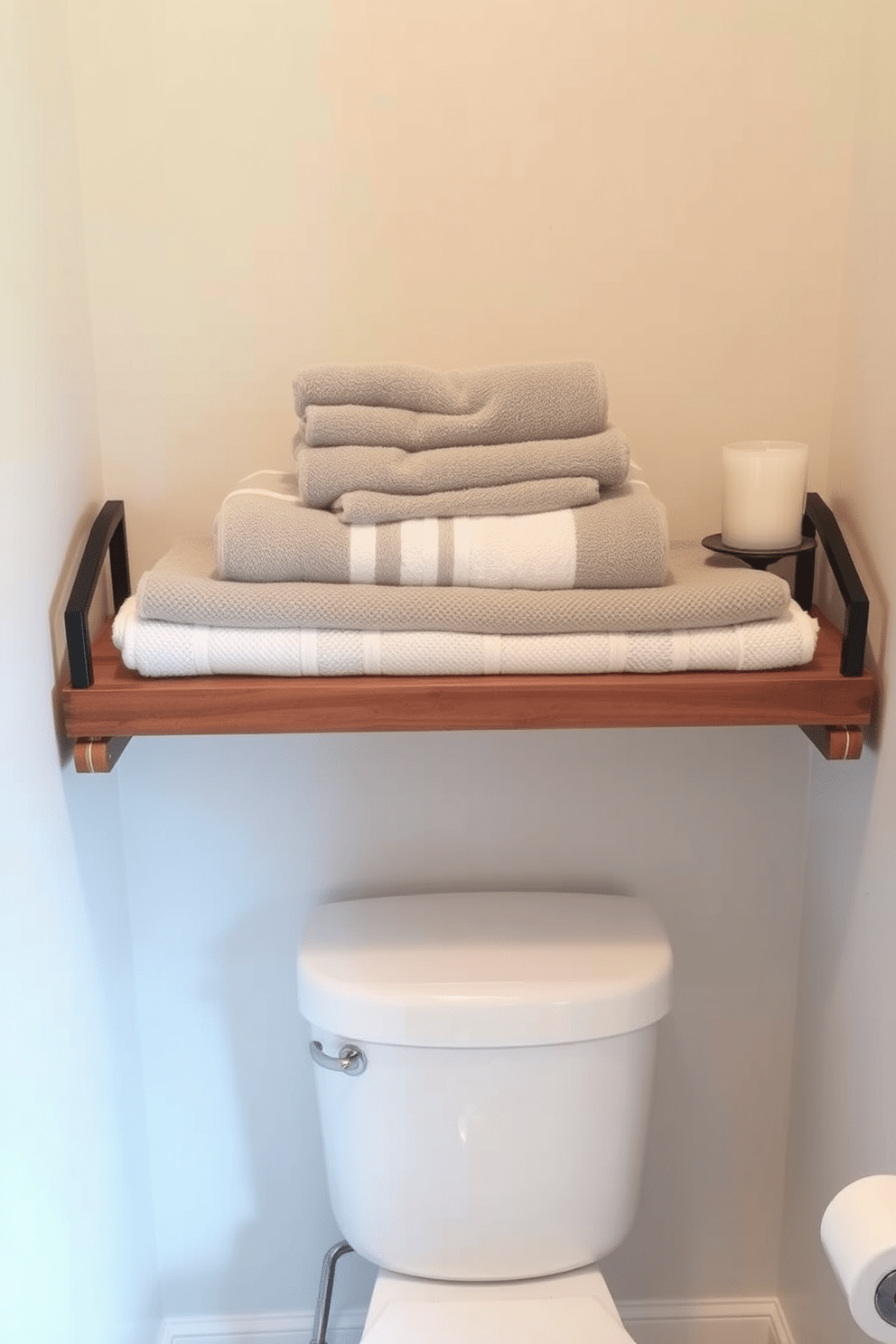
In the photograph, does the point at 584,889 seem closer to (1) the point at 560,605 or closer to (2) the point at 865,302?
(1) the point at 560,605

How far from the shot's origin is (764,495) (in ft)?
3.83

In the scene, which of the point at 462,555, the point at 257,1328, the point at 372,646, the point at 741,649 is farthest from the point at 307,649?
the point at 257,1328

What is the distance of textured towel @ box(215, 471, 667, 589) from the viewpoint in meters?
1.08

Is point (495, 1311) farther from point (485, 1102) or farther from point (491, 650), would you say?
point (491, 650)

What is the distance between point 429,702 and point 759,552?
354 mm

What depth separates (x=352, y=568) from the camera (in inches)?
42.7

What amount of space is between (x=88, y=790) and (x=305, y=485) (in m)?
0.38

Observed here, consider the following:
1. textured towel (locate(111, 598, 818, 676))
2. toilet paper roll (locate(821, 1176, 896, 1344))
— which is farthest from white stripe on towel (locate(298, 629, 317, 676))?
toilet paper roll (locate(821, 1176, 896, 1344))

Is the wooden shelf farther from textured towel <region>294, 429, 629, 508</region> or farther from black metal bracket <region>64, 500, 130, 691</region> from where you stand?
textured towel <region>294, 429, 629, 508</region>

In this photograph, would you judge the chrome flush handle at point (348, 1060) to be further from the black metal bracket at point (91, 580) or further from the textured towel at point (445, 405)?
the textured towel at point (445, 405)

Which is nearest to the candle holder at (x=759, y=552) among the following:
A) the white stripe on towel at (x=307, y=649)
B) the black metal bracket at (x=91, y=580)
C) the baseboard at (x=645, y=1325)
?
the white stripe on towel at (x=307, y=649)

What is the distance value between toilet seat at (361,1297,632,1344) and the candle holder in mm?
750

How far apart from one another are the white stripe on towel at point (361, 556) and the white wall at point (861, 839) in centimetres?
46

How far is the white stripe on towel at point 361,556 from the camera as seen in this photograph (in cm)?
108
